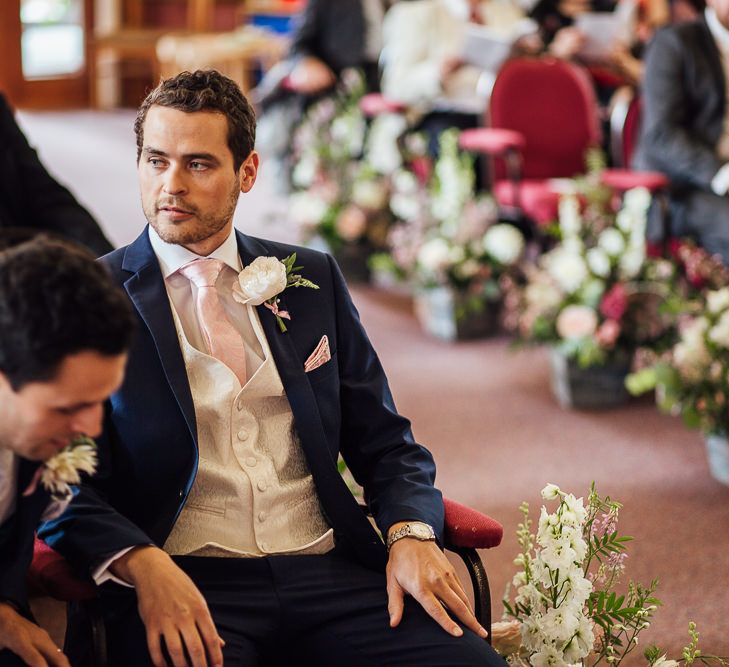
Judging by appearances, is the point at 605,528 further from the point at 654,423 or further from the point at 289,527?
the point at 654,423

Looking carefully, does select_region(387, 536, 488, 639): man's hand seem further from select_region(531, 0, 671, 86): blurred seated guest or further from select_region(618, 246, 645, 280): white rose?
select_region(531, 0, 671, 86): blurred seated guest

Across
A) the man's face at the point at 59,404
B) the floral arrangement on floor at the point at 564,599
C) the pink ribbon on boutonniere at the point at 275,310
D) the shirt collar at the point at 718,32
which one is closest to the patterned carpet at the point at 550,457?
the floral arrangement on floor at the point at 564,599

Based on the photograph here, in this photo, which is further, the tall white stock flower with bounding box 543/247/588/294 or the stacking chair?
the tall white stock flower with bounding box 543/247/588/294

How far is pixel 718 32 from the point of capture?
4.66 m

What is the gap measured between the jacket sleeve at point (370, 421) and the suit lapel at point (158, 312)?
0.31m

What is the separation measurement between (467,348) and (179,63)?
683 cm

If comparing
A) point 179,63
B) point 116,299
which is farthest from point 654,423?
point 179,63

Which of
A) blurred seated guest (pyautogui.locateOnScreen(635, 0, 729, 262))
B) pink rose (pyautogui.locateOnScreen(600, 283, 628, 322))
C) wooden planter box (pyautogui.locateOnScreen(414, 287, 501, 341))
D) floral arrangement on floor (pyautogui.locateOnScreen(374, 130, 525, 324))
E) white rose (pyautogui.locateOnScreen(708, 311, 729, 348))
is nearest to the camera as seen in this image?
white rose (pyautogui.locateOnScreen(708, 311, 729, 348))

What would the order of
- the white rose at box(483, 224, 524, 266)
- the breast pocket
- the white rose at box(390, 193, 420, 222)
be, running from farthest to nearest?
the white rose at box(390, 193, 420, 222), the white rose at box(483, 224, 524, 266), the breast pocket

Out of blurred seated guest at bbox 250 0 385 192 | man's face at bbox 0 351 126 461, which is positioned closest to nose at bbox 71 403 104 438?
man's face at bbox 0 351 126 461

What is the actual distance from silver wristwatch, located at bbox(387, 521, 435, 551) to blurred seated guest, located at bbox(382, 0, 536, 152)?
158 inches

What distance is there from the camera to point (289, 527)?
1.93 metres

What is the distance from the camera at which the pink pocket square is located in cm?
198

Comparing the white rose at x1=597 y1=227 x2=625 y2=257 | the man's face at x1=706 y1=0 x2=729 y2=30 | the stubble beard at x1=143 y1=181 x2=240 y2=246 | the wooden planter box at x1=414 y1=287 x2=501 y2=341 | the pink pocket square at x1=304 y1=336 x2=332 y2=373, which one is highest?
the man's face at x1=706 y1=0 x2=729 y2=30
